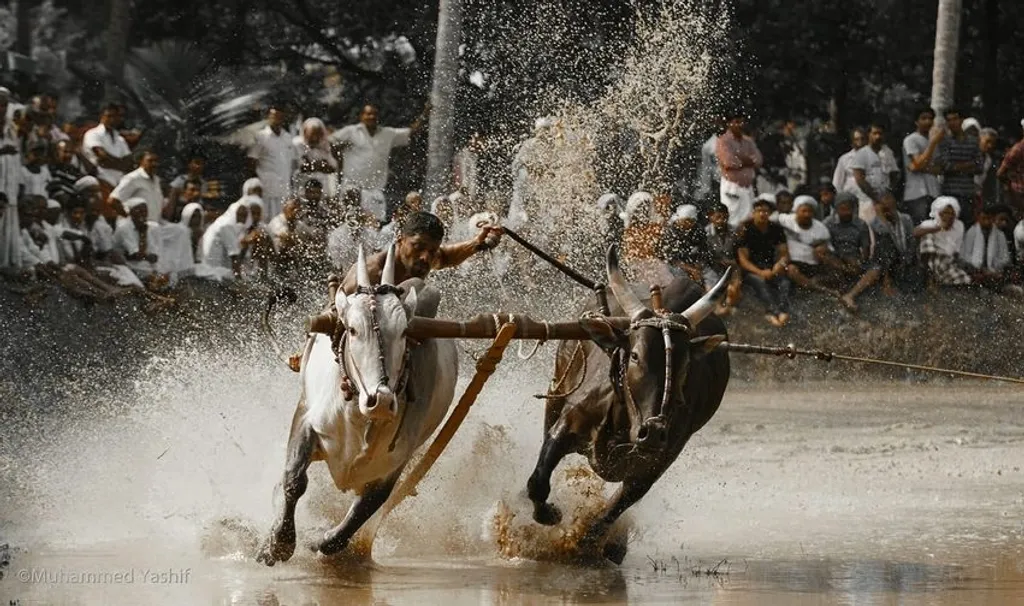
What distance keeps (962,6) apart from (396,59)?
17.5 feet

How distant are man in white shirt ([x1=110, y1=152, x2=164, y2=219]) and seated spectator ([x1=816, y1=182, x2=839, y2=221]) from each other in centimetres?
539

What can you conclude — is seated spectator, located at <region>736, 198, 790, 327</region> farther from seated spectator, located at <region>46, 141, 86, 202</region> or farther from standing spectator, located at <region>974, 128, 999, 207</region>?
seated spectator, located at <region>46, 141, 86, 202</region>

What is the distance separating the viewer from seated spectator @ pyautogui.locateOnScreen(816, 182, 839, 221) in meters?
16.7

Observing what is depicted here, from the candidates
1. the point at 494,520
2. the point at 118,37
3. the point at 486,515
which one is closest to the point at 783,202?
the point at 118,37

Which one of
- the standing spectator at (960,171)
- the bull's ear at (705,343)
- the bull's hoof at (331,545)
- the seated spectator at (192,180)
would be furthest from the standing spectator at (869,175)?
the bull's hoof at (331,545)

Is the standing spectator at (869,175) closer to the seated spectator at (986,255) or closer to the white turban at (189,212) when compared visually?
the seated spectator at (986,255)

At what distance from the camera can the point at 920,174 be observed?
17.1m

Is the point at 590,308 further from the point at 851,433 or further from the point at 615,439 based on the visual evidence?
the point at 851,433

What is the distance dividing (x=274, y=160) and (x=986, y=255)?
6085 mm

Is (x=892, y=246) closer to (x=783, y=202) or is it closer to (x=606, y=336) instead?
(x=783, y=202)

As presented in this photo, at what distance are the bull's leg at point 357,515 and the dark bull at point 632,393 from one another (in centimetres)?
74

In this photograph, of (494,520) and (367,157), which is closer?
(494,520)

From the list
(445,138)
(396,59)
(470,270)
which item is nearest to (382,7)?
(396,59)

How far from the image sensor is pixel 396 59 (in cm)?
1848
